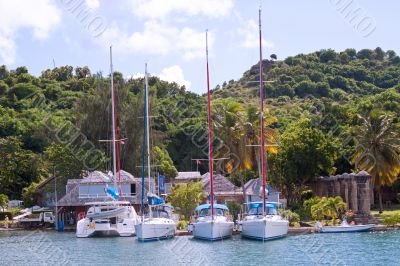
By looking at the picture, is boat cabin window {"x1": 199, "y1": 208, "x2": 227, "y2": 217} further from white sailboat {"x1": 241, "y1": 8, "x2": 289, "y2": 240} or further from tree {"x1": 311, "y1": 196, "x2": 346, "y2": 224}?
tree {"x1": 311, "y1": 196, "x2": 346, "y2": 224}

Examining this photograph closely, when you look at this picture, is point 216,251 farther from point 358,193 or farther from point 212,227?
point 358,193

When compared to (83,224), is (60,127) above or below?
above

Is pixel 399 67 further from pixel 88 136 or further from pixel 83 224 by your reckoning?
pixel 83 224

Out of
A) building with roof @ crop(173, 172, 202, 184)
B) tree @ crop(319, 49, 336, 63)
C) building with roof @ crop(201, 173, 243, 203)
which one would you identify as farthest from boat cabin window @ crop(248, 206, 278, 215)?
tree @ crop(319, 49, 336, 63)

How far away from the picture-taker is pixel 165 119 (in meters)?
103

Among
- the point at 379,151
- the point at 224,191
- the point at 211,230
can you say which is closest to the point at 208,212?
the point at 211,230

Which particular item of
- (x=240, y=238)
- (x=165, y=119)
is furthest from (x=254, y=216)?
(x=165, y=119)

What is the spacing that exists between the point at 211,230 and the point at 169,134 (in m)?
52.0

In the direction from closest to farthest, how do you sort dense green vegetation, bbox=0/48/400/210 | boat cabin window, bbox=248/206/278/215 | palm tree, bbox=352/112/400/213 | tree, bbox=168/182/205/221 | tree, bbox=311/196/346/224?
boat cabin window, bbox=248/206/278/215
tree, bbox=311/196/346/224
tree, bbox=168/182/205/221
palm tree, bbox=352/112/400/213
dense green vegetation, bbox=0/48/400/210

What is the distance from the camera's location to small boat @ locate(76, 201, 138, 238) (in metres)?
59.4

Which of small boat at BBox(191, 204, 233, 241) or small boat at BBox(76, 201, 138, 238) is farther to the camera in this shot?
small boat at BBox(76, 201, 138, 238)

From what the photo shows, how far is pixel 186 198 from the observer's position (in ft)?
212

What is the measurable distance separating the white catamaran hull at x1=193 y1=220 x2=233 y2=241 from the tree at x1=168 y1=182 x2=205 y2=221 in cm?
1327

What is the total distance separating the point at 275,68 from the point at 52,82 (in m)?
69.7
